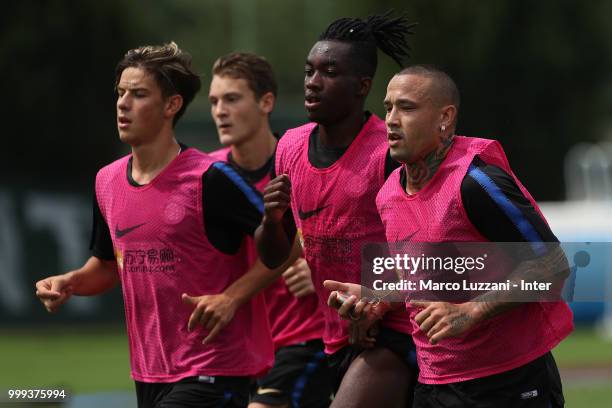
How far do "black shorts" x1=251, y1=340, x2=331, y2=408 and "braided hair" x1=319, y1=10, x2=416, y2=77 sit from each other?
205cm

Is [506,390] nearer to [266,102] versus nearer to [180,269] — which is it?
[180,269]

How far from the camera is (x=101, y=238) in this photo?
24.4 ft

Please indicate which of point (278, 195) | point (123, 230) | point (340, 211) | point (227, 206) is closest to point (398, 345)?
point (340, 211)

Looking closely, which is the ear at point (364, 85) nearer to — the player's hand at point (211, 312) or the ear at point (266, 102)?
the player's hand at point (211, 312)

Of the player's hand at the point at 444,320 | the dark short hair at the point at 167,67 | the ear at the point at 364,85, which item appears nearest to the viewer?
the player's hand at the point at 444,320

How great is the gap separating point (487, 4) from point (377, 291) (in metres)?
27.0

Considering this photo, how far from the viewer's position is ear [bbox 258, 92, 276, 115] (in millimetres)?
9008

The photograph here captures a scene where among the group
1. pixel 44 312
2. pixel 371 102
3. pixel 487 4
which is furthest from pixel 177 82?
pixel 487 4

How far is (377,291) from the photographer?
6250mm

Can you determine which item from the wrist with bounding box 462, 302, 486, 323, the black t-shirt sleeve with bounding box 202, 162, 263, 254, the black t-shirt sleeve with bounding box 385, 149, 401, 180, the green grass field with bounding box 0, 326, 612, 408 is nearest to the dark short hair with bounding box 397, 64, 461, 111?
the black t-shirt sleeve with bounding box 385, 149, 401, 180

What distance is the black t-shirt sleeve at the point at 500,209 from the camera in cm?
560

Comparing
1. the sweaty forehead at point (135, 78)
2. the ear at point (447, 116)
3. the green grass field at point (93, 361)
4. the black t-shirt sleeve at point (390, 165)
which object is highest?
the sweaty forehead at point (135, 78)

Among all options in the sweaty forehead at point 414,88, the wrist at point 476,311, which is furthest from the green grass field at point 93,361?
the wrist at point 476,311

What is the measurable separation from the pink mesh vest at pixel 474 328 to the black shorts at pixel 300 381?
227 centimetres
